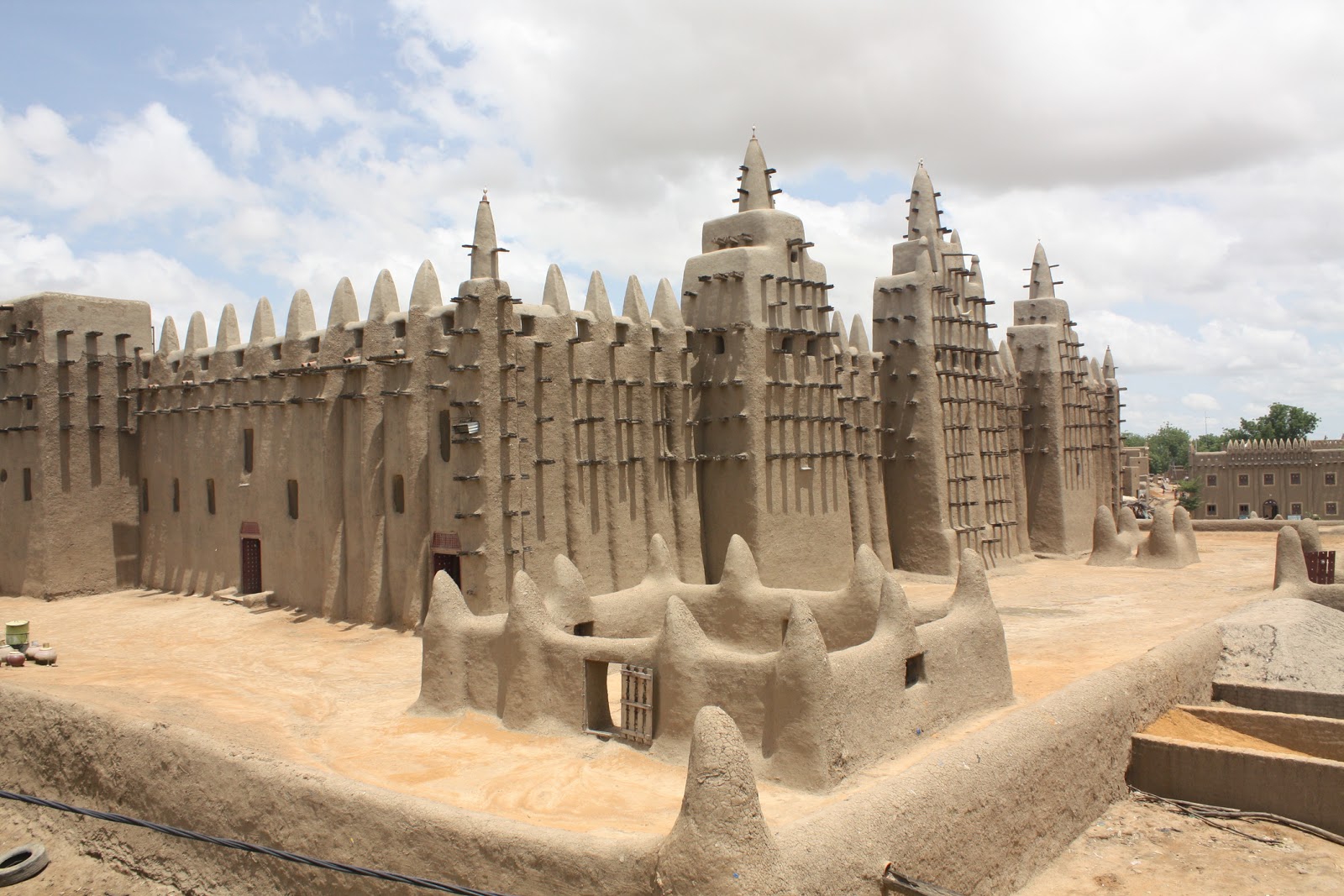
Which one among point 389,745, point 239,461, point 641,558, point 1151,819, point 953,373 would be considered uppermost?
point 953,373

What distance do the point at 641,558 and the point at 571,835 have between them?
513 inches

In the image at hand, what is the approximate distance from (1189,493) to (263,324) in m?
61.0

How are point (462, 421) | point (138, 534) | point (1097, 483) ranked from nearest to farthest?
1. point (462, 421)
2. point (138, 534)
3. point (1097, 483)

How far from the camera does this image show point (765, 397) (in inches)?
925

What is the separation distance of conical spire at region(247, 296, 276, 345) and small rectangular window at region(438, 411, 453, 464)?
6.93 metres

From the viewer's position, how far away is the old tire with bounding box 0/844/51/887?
13.8 m

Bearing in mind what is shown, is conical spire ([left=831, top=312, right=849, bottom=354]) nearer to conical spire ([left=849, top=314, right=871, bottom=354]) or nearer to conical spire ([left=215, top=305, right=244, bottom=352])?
conical spire ([left=849, top=314, right=871, bottom=354])

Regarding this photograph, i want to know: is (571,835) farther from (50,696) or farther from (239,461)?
(239,461)

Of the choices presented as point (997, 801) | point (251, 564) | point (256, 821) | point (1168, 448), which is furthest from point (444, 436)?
point (1168, 448)

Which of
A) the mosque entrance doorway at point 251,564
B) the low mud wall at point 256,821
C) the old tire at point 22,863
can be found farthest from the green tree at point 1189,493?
the old tire at point 22,863

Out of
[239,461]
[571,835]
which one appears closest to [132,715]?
[571,835]

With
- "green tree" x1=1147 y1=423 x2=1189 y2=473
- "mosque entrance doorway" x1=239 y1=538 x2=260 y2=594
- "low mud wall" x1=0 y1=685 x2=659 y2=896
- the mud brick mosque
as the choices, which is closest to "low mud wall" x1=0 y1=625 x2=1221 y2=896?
"low mud wall" x1=0 y1=685 x2=659 y2=896

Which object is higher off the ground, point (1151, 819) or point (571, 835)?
point (571, 835)

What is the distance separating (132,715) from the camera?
45.1ft
